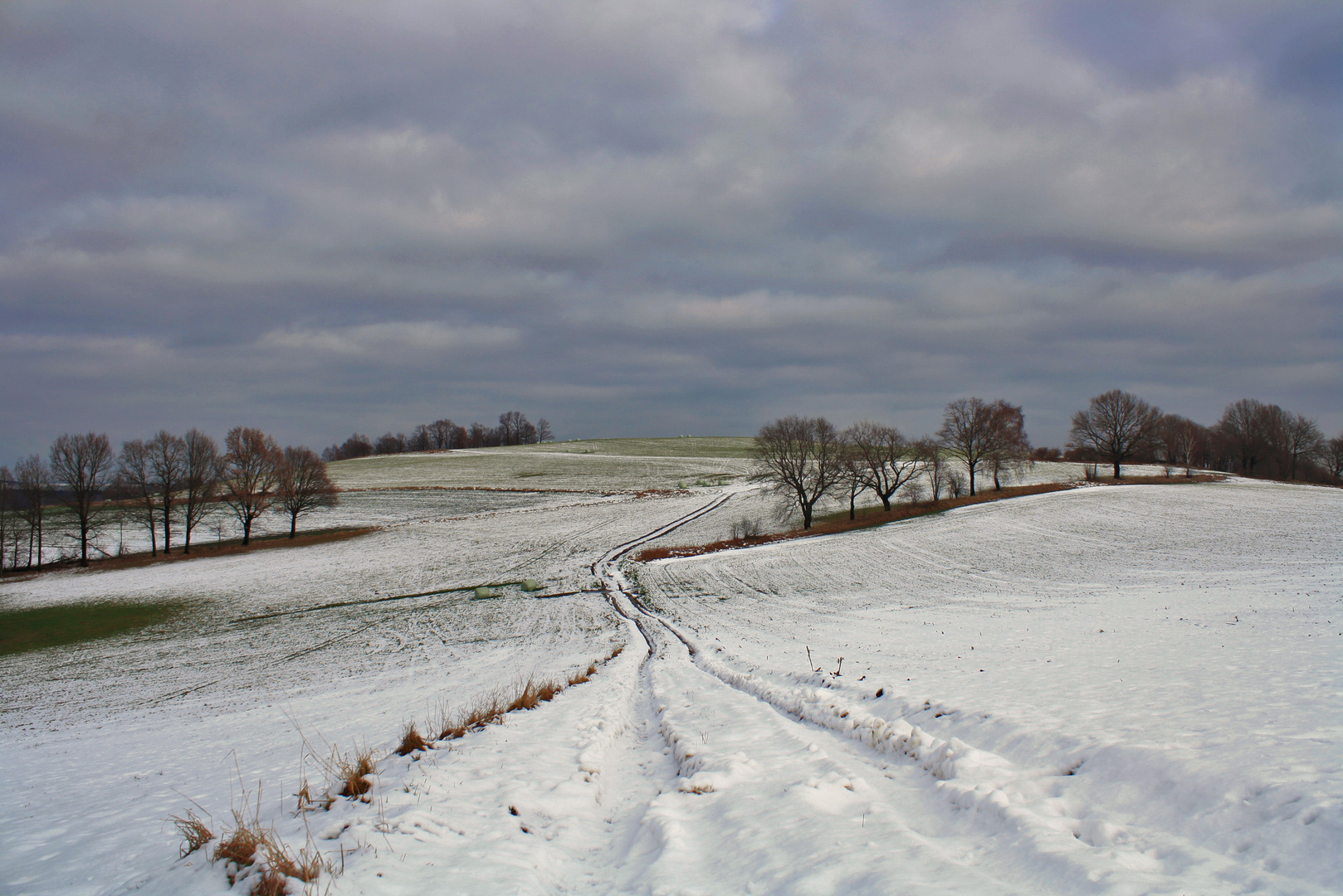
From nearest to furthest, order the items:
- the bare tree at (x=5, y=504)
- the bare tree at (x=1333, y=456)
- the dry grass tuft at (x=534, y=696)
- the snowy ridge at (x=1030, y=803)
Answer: the snowy ridge at (x=1030, y=803), the dry grass tuft at (x=534, y=696), the bare tree at (x=5, y=504), the bare tree at (x=1333, y=456)

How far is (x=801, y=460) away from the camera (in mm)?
52000

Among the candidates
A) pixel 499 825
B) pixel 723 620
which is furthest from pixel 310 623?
Answer: pixel 499 825

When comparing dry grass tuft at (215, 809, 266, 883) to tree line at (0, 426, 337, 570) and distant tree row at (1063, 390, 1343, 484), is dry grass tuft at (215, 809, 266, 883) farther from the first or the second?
distant tree row at (1063, 390, 1343, 484)

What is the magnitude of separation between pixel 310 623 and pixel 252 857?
2910 cm

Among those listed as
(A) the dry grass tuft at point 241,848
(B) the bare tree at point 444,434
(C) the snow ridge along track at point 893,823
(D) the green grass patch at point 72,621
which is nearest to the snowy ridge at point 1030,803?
(C) the snow ridge along track at point 893,823

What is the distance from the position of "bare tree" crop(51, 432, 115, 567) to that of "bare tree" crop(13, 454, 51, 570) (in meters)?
1.05

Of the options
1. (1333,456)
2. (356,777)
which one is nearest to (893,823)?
(356,777)

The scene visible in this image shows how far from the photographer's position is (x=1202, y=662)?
10.3 metres

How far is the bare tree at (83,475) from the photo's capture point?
177 feet

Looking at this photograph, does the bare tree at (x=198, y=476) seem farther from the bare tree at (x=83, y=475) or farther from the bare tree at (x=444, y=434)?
the bare tree at (x=444, y=434)

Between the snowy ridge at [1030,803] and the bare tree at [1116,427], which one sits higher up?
the bare tree at [1116,427]

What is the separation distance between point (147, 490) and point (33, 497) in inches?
307

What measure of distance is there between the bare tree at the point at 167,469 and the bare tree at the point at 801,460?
5560cm

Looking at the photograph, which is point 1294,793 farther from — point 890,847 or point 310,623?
point 310,623
